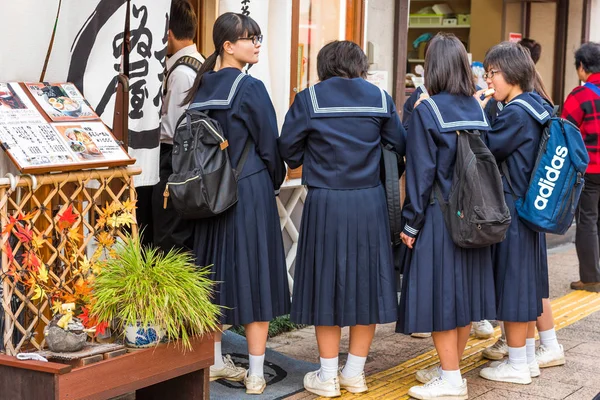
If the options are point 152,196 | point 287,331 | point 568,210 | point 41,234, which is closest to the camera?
point 41,234

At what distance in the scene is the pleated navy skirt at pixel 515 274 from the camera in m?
5.56

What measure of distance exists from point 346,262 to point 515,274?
1.11 metres

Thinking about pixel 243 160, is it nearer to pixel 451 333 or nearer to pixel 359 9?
pixel 451 333

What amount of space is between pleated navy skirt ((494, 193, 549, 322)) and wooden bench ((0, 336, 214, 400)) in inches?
75.1

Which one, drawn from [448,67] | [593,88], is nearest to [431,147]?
[448,67]

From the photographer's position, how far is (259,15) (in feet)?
21.6

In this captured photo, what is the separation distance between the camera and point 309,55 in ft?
24.8

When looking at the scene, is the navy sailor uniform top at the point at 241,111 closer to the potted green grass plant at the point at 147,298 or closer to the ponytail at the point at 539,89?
the potted green grass plant at the point at 147,298

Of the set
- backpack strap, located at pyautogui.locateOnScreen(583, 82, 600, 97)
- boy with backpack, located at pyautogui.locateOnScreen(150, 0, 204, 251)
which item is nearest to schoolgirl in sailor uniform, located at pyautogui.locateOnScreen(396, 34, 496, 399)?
boy with backpack, located at pyautogui.locateOnScreen(150, 0, 204, 251)

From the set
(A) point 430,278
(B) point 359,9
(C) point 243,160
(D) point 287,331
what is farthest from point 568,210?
(B) point 359,9

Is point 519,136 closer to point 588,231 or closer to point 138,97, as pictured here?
point 138,97

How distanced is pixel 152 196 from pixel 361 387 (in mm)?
1836

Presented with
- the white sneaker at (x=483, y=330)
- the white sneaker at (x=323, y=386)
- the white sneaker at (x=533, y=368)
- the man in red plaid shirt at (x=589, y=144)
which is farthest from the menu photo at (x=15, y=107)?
the man in red plaid shirt at (x=589, y=144)

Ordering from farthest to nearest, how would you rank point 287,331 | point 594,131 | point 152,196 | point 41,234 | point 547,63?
point 547,63 < point 594,131 < point 287,331 < point 152,196 < point 41,234
